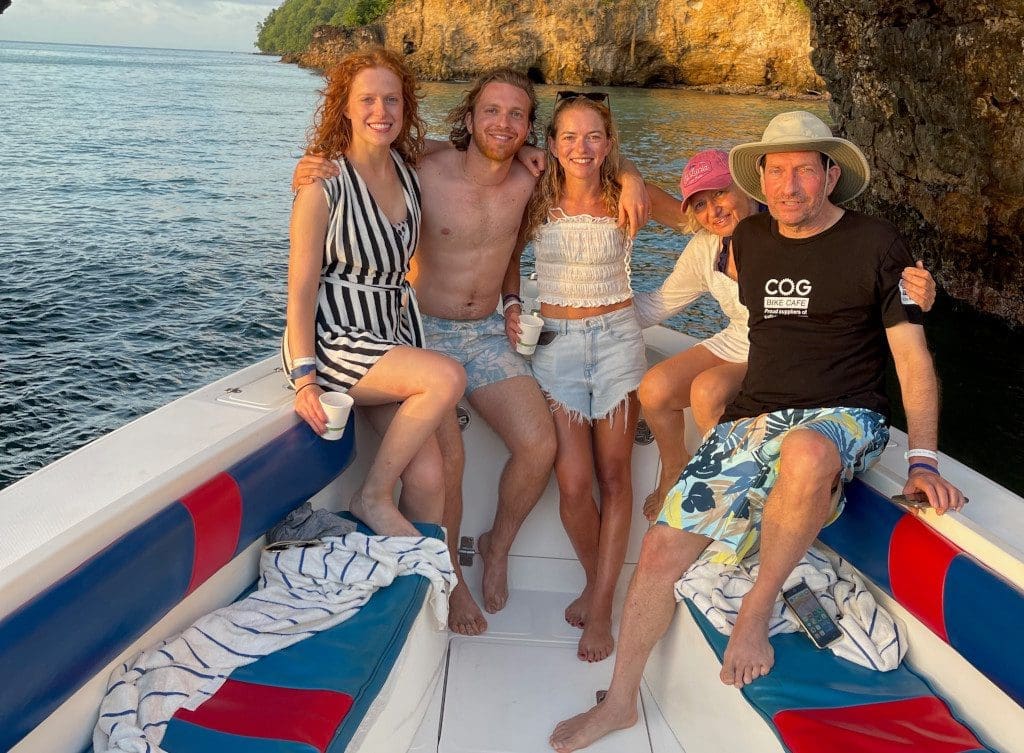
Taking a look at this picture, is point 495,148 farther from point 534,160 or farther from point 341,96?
point 341,96

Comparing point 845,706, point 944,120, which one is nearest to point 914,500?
point 845,706

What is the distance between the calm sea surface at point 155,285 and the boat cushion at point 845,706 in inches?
203

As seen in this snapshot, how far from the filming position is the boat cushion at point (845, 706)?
1.59m

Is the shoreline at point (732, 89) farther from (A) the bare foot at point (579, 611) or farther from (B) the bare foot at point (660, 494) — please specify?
(A) the bare foot at point (579, 611)

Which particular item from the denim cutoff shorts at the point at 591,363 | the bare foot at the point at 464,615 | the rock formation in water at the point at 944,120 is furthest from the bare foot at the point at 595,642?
the rock formation in water at the point at 944,120

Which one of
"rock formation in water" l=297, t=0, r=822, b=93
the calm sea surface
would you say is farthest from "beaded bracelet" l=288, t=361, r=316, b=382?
"rock formation in water" l=297, t=0, r=822, b=93

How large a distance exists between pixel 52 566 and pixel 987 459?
677cm

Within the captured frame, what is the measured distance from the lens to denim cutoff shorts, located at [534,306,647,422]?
2.61m

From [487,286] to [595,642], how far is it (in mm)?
1099

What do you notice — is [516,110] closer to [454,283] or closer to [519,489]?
[454,283]

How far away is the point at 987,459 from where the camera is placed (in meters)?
6.65

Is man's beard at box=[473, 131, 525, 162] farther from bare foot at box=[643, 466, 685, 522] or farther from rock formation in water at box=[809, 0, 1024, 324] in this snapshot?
rock formation in water at box=[809, 0, 1024, 324]

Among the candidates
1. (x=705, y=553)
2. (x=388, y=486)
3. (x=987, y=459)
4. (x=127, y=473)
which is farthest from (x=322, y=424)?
(x=987, y=459)

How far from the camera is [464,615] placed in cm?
253
